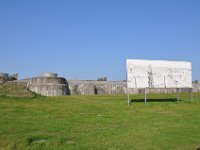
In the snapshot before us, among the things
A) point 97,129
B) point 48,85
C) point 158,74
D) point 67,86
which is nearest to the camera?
point 97,129

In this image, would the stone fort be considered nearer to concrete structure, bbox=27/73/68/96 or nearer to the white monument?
concrete structure, bbox=27/73/68/96

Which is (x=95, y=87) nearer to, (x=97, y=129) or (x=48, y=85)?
(x=48, y=85)

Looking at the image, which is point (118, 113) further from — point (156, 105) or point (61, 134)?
point (61, 134)

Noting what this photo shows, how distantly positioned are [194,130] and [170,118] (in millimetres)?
3798

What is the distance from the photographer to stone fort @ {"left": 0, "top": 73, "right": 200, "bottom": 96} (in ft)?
171

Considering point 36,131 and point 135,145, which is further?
point 36,131

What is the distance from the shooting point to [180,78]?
29250 millimetres

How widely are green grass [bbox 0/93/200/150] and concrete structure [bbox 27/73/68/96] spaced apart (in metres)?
29.7

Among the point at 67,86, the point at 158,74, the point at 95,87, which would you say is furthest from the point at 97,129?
the point at 95,87

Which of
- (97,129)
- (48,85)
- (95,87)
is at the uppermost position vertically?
(48,85)

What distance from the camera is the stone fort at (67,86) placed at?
171 ft

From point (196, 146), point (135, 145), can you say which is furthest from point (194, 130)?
point (135, 145)

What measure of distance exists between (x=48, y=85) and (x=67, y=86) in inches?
244

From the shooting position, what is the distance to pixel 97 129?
14883 mm
